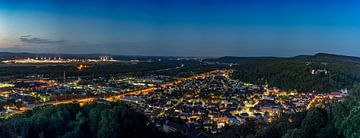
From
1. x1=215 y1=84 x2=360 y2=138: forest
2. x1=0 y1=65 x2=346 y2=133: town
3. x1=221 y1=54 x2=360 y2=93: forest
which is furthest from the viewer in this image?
x1=221 y1=54 x2=360 y2=93: forest

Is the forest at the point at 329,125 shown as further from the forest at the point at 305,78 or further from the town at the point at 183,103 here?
the forest at the point at 305,78

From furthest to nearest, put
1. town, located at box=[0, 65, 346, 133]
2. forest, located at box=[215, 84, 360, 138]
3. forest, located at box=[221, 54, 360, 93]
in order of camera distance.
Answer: forest, located at box=[221, 54, 360, 93] → town, located at box=[0, 65, 346, 133] → forest, located at box=[215, 84, 360, 138]

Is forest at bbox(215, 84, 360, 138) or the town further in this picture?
the town

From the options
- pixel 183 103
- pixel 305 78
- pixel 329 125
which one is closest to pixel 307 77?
pixel 305 78

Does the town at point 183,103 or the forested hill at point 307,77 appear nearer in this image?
the town at point 183,103

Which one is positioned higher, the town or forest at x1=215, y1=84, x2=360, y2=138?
forest at x1=215, y1=84, x2=360, y2=138

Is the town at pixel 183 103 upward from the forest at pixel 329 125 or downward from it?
downward

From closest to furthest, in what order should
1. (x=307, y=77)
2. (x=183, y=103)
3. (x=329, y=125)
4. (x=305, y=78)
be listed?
(x=329, y=125)
(x=183, y=103)
(x=305, y=78)
(x=307, y=77)

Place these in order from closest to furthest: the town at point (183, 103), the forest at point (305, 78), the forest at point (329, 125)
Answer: the forest at point (329, 125)
the town at point (183, 103)
the forest at point (305, 78)

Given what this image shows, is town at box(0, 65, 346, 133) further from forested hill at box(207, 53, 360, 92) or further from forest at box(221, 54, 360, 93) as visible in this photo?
forested hill at box(207, 53, 360, 92)

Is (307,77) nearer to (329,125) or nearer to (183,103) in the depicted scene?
(183,103)

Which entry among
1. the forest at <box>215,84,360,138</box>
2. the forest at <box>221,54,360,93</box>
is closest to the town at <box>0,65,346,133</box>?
the forest at <box>221,54,360,93</box>

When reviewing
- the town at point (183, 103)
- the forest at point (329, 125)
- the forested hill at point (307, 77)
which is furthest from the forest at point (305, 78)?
the forest at point (329, 125)

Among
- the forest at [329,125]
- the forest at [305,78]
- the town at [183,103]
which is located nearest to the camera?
the forest at [329,125]
